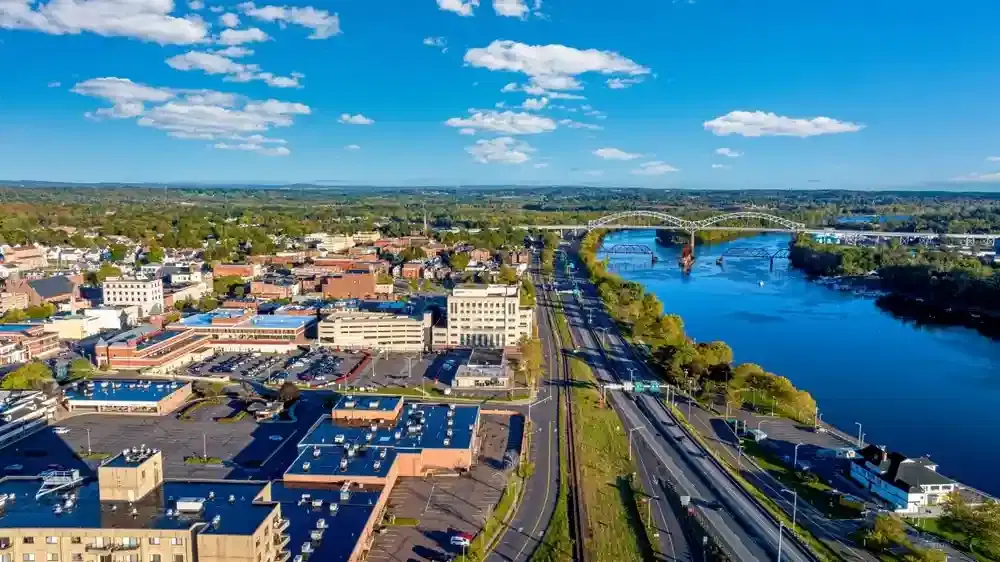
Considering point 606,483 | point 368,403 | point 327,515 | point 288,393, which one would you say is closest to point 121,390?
point 288,393

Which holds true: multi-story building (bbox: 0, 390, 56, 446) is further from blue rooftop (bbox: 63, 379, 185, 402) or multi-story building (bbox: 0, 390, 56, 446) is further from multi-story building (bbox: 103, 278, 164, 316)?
multi-story building (bbox: 103, 278, 164, 316)

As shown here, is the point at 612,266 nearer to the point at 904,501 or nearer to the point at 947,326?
the point at 947,326

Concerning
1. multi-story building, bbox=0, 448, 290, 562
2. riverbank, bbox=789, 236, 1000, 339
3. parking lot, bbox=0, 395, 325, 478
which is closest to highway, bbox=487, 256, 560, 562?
multi-story building, bbox=0, 448, 290, 562

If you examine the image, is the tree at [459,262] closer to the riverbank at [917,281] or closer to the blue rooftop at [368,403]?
the riverbank at [917,281]

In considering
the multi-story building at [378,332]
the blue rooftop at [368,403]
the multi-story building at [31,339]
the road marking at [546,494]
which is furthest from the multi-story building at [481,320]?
the multi-story building at [31,339]

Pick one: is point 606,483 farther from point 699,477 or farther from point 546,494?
point 699,477

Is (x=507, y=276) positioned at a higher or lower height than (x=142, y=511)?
lower
